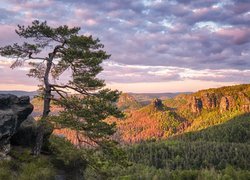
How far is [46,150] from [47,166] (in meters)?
4.80

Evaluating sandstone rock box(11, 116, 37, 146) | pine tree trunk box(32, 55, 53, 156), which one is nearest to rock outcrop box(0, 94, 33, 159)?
pine tree trunk box(32, 55, 53, 156)

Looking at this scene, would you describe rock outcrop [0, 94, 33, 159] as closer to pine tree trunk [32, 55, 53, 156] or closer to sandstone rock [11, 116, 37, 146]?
pine tree trunk [32, 55, 53, 156]

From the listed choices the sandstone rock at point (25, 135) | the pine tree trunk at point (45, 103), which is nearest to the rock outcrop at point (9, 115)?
the pine tree trunk at point (45, 103)

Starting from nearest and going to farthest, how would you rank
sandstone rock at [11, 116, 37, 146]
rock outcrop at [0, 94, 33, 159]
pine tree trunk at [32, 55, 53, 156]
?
rock outcrop at [0, 94, 33, 159] < pine tree trunk at [32, 55, 53, 156] < sandstone rock at [11, 116, 37, 146]

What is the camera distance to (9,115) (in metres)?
28.8

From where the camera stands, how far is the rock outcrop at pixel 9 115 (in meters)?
28.4

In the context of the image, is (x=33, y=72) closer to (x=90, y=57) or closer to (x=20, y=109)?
(x=20, y=109)

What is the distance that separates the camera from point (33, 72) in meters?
31.6

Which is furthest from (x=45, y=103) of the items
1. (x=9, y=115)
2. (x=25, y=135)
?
(x=25, y=135)

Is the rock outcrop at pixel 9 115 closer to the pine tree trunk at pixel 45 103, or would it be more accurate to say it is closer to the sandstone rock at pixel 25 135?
the pine tree trunk at pixel 45 103

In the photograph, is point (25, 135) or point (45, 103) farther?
point (25, 135)

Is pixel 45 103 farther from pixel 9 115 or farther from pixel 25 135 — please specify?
pixel 25 135

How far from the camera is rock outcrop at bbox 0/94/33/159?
28.4 metres

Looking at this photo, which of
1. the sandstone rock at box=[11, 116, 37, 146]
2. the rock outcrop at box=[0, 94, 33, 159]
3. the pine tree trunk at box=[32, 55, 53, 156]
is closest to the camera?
the rock outcrop at box=[0, 94, 33, 159]
